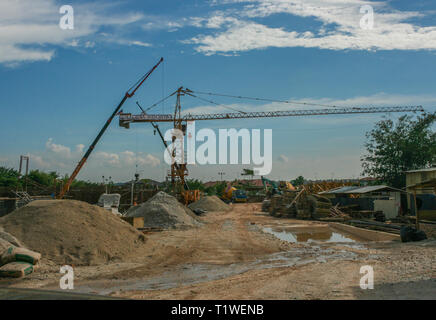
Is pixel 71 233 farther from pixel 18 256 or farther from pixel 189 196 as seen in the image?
pixel 189 196

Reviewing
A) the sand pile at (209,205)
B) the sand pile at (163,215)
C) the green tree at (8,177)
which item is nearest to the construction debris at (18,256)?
the sand pile at (163,215)

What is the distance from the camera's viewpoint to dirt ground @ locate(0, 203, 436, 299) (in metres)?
6.27

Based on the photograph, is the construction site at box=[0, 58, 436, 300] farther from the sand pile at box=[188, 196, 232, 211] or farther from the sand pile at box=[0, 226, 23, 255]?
the sand pile at box=[188, 196, 232, 211]

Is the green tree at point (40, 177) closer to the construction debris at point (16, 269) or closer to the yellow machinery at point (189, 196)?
the yellow machinery at point (189, 196)

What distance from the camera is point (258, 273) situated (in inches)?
324

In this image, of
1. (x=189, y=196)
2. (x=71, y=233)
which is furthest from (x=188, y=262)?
(x=189, y=196)

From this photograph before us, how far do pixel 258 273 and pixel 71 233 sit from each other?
609cm

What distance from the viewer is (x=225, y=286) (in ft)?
22.8

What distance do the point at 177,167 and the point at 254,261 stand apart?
39.3m

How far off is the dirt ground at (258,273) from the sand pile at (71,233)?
0.53 m

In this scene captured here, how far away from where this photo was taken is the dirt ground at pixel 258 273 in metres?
6.27

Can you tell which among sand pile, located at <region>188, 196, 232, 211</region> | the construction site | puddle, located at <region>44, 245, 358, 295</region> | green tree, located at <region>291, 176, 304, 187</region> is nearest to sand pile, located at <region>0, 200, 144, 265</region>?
the construction site

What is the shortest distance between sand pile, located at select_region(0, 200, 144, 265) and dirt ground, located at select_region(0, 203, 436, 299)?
0.53 meters
